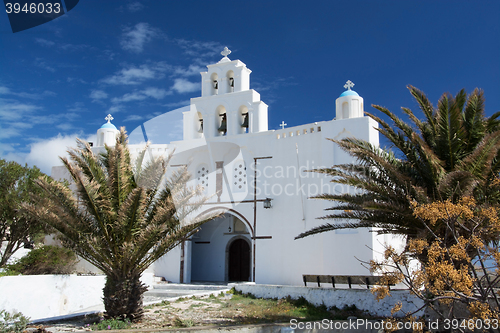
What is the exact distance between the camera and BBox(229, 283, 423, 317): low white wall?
9.35m

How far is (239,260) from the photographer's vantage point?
1817 cm

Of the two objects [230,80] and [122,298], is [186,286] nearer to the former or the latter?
[122,298]

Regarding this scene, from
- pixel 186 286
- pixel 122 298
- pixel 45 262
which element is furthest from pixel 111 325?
pixel 45 262

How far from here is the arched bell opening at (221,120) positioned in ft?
56.8

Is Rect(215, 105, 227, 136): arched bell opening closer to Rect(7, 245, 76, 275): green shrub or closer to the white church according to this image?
the white church

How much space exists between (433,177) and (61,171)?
16.6 m

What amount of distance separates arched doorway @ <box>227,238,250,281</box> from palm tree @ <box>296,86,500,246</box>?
1018 centimetres

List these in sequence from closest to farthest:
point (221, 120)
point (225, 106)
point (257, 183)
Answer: point (257, 183) → point (225, 106) → point (221, 120)

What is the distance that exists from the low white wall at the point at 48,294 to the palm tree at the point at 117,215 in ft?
10.4

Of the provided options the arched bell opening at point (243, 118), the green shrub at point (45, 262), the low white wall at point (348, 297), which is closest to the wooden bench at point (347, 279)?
the low white wall at point (348, 297)

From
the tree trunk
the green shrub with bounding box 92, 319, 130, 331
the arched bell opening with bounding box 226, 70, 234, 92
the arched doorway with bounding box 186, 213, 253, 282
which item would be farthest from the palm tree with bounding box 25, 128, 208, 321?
the arched doorway with bounding box 186, 213, 253, 282

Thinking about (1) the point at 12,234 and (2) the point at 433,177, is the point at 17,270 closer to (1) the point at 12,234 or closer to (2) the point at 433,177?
(1) the point at 12,234

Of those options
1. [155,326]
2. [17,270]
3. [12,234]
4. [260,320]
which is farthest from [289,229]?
[12,234]

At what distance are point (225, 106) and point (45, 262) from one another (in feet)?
28.0
